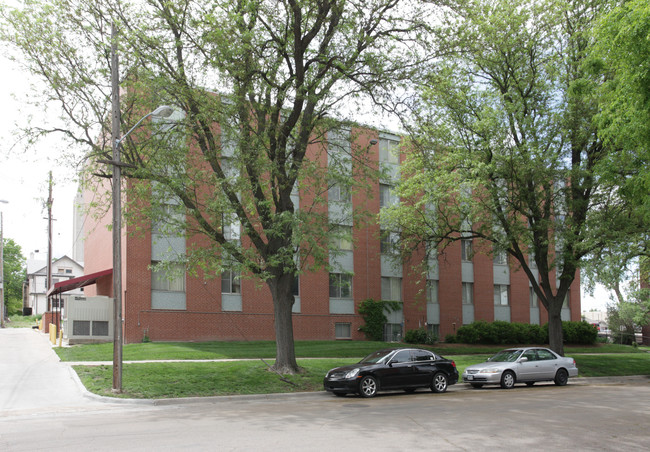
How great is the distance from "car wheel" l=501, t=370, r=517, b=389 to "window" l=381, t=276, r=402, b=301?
58.4ft

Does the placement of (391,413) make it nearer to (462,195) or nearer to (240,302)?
(462,195)

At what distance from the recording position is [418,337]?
34688 millimetres

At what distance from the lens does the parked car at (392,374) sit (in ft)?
49.8

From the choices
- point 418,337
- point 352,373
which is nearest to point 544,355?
point 352,373

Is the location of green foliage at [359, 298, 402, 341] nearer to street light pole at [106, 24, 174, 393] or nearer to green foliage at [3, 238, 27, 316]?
street light pole at [106, 24, 174, 393]

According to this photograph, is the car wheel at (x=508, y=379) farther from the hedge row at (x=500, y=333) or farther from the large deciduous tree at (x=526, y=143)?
the hedge row at (x=500, y=333)

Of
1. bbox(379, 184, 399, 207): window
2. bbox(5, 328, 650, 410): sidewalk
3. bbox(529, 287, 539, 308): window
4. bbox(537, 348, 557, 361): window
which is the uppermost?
bbox(379, 184, 399, 207): window

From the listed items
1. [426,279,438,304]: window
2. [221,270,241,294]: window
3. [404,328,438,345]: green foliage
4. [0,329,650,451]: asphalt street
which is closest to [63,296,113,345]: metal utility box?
[221,270,241,294]: window

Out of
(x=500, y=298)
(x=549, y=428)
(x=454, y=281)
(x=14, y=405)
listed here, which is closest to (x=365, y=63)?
(x=549, y=428)

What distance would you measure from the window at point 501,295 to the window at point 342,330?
12778mm

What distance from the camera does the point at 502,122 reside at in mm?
23266

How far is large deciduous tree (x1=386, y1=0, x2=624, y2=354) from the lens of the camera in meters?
22.0

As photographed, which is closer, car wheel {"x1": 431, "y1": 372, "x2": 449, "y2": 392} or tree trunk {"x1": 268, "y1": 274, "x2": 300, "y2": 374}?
car wheel {"x1": 431, "y1": 372, "x2": 449, "y2": 392}

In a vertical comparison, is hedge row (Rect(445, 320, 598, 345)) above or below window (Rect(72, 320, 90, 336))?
below
